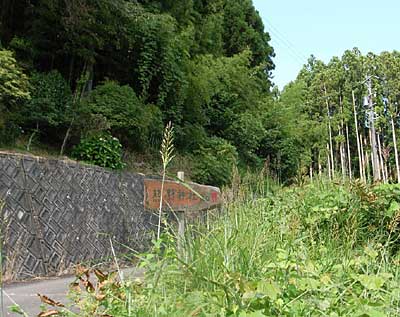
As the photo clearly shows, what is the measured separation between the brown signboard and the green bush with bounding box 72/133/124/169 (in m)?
0.91

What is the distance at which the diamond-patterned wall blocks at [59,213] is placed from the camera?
5055mm

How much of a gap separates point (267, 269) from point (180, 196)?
320cm

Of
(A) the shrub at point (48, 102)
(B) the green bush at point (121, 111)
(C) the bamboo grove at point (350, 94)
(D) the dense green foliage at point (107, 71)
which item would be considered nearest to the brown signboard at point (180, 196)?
(D) the dense green foliage at point (107, 71)

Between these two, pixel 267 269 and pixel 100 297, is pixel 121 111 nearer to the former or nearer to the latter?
pixel 267 269

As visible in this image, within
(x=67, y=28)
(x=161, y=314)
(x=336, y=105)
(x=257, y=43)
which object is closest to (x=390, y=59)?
(x=336, y=105)

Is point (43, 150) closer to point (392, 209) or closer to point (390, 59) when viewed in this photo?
point (392, 209)

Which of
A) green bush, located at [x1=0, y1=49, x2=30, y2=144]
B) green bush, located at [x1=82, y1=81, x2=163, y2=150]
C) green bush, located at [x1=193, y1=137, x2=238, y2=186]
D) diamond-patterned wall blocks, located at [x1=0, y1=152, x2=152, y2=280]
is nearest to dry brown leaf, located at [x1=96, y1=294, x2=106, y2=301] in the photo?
diamond-patterned wall blocks, located at [x1=0, y1=152, x2=152, y2=280]

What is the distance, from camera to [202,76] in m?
11.5

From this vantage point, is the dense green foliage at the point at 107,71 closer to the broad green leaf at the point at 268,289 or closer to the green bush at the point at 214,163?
the green bush at the point at 214,163

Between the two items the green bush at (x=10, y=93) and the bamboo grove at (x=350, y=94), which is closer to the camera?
the green bush at (x=10, y=93)

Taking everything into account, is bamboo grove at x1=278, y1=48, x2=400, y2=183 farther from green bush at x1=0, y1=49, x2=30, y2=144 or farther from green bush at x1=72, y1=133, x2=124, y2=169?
green bush at x1=0, y1=49, x2=30, y2=144

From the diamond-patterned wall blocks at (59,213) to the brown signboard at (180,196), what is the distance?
51cm

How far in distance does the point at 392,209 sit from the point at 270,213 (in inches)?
31.6

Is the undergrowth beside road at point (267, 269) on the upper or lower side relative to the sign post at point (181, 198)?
lower
